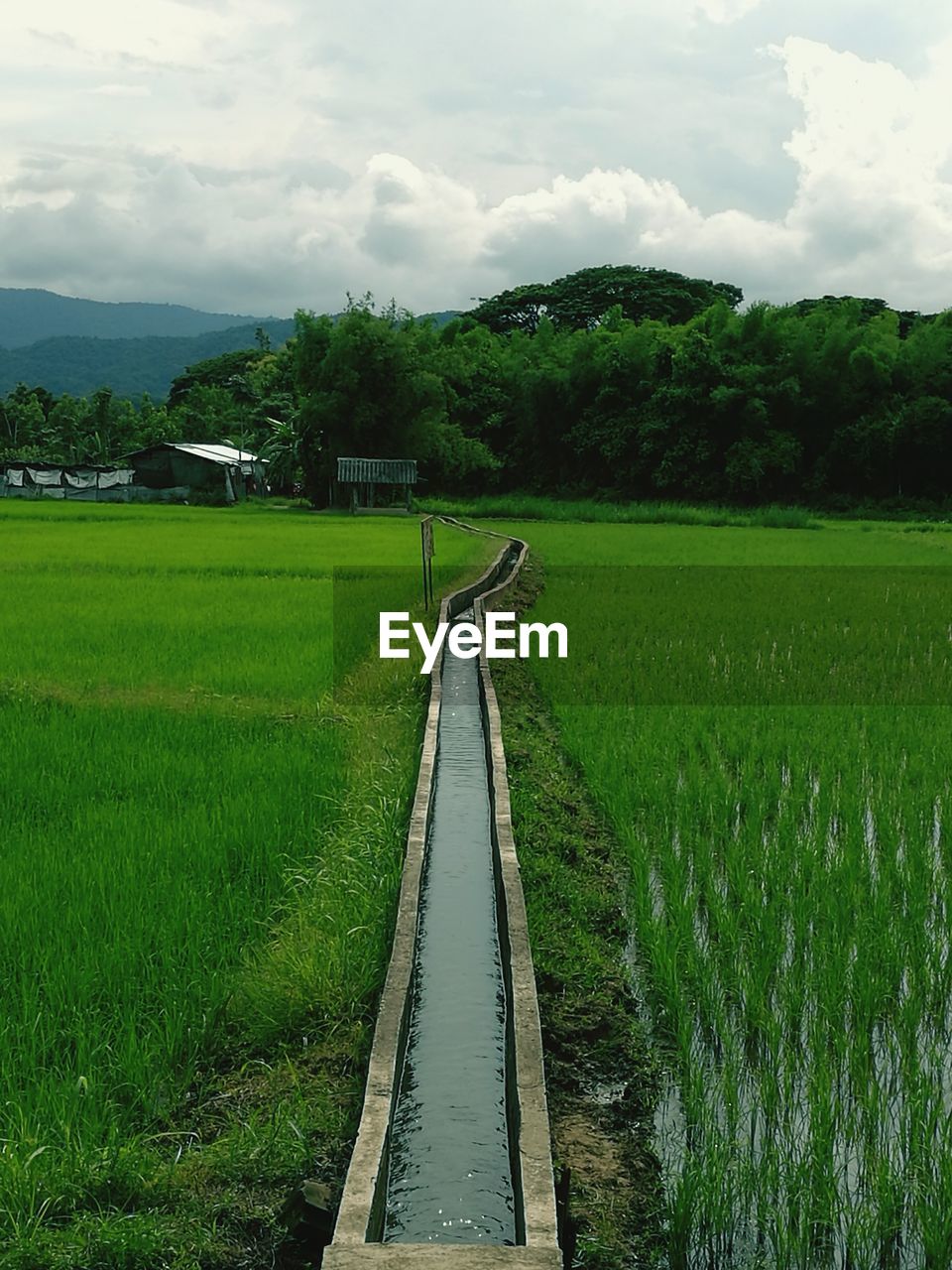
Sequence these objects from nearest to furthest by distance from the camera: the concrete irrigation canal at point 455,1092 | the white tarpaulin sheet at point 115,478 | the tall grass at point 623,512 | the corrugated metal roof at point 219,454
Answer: the concrete irrigation canal at point 455,1092, the tall grass at point 623,512, the corrugated metal roof at point 219,454, the white tarpaulin sheet at point 115,478

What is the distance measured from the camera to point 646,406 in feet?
115

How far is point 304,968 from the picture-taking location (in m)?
3.31

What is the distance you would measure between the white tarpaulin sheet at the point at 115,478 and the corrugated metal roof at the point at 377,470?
13.9m

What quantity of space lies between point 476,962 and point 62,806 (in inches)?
80.8

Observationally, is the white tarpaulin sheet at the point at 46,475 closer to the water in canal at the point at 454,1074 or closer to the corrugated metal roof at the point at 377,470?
the corrugated metal roof at the point at 377,470

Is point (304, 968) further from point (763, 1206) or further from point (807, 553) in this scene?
point (807, 553)

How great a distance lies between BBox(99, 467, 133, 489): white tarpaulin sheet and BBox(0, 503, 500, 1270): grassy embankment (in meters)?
38.3

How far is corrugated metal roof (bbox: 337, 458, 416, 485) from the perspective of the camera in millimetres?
34219

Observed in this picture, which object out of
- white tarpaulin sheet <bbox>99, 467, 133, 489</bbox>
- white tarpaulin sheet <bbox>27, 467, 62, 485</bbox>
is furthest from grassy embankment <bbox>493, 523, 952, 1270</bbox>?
white tarpaulin sheet <bbox>27, 467, 62, 485</bbox>

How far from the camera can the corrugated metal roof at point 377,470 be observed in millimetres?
34219

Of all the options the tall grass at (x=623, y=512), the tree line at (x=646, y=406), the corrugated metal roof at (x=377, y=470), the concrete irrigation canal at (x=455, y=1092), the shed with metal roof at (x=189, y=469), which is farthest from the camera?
the shed with metal roof at (x=189, y=469)

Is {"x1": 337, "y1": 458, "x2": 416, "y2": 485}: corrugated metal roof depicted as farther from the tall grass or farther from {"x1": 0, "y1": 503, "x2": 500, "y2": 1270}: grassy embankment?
{"x1": 0, "y1": 503, "x2": 500, "y2": 1270}: grassy embankment

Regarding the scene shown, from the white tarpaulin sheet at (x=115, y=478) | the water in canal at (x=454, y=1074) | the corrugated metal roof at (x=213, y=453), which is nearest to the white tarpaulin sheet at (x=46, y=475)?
the white tarpaulin sheet at (x=115, y=478)

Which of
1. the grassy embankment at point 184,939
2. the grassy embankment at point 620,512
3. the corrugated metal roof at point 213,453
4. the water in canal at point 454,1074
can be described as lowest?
the water in canal at point 454,1074
